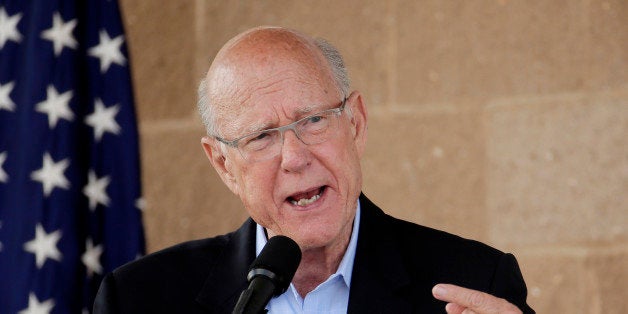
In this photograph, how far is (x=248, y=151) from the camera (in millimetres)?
2908

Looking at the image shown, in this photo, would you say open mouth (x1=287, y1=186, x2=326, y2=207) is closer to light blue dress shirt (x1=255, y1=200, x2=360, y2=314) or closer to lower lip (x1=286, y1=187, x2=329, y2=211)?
lower lip (x1=286, y1=187, x2=329, y2=211)

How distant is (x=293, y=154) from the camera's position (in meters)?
2.78

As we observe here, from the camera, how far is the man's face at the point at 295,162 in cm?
279

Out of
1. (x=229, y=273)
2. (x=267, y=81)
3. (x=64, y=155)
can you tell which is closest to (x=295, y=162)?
(x=267, y=81)

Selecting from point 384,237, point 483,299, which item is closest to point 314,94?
point 384,237

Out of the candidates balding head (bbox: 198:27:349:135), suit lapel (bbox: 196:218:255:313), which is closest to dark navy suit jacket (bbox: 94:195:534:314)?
suit lapel (bbox: 196:218:255:313)

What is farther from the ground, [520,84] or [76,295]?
[520,84]

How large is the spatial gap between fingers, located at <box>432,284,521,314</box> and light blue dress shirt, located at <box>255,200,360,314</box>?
2.19 feet

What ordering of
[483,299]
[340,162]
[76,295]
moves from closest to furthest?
[483,299] < [340,162] < [76,295]

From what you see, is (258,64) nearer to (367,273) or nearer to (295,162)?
(295,162)

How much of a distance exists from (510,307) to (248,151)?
0.95 metres

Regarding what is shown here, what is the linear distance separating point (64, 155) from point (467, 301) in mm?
2475

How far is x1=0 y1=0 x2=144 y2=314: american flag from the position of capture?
421 centimetres

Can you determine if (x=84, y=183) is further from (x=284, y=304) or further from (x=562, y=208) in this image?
(x=562, y=208)
